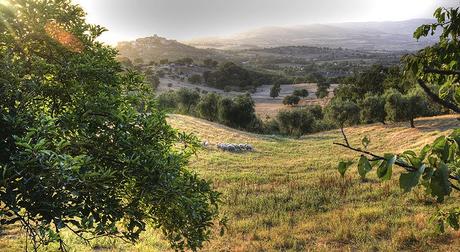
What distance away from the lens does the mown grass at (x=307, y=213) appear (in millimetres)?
16219

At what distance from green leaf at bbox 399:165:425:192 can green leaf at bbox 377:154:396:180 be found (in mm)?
147

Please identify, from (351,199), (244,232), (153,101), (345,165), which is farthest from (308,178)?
(345,165)

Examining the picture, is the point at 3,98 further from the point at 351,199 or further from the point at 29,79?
the point at 351,199

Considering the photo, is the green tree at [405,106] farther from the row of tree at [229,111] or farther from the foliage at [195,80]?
the foliage at [195,80]

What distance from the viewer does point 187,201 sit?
8.02m

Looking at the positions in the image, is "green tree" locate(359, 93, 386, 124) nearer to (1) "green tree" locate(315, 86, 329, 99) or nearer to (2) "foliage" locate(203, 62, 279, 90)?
(1) "green tree" locate(315, 86, 329, 99)

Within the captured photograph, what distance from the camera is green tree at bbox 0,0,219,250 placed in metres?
5.79

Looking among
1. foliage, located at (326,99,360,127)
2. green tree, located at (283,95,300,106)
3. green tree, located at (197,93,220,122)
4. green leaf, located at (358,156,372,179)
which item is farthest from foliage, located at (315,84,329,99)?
green leaf, located at (358,156,372,179)

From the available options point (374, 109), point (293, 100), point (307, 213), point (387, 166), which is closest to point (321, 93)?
point (293, 100)

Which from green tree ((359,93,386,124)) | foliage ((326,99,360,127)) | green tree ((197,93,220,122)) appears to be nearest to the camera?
green tree ((359,93,386,124))

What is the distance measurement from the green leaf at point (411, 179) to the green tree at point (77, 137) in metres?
4.51

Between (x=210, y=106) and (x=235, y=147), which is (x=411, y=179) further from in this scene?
(x=210, y=106)

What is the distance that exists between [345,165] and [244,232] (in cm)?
1589

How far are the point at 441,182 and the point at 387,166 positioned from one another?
0.38m
